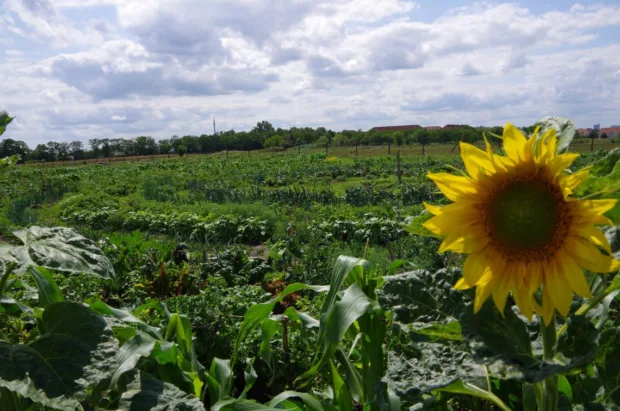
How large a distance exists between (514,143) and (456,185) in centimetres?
14

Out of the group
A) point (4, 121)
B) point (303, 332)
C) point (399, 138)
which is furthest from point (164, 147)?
point (4, 121)

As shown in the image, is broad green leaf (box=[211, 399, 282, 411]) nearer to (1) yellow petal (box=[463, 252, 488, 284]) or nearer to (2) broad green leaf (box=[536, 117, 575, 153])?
(1) yellow petal (box=[463, 252, 488, 284])

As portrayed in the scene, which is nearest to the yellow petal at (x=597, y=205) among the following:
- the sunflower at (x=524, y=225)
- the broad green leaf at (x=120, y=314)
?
the sunflower at (x=524, y=225)

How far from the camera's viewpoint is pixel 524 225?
1.02 meters

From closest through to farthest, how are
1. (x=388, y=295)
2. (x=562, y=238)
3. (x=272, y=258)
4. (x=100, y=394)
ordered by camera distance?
(x=562, y=238) → (x=388, y=295) → (x=100, y=394) → (x=272, y=258)

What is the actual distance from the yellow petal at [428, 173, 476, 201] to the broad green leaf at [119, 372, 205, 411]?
41.3 inches

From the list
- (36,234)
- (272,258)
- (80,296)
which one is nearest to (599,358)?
(36,234)

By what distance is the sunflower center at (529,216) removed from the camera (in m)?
1.01

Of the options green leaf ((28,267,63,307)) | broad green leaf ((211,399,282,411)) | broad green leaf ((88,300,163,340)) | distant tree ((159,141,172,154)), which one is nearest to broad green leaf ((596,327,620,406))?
broad green leaf ((211,399,282,411))

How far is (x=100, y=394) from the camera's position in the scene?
1.53 meters

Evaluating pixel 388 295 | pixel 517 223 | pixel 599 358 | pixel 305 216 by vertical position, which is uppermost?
pixel 517 223

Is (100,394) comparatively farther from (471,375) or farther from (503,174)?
(503,174)

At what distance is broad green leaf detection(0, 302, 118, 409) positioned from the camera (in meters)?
1.27

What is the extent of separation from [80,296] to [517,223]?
4.11 m
